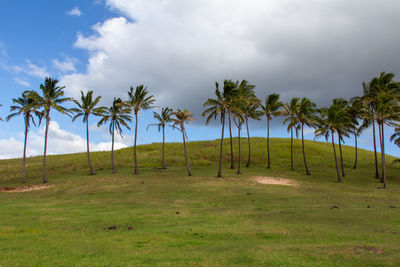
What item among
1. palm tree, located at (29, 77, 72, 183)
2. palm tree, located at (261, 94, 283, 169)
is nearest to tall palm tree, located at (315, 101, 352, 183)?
palm tree, located at (261, 94, 283, 169)

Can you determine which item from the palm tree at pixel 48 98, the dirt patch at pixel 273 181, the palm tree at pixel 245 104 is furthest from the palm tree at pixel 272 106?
the palm tree at pixel 48 98

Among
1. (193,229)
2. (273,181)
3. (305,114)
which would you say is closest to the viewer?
(193,229)

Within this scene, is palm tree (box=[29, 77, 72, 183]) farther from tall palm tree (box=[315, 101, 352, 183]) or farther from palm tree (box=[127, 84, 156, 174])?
tall palm tree (box=[315, 101, 352, 183])

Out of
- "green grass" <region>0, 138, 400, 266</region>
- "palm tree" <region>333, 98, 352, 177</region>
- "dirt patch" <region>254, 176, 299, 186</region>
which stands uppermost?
"palm tree" <region>333, 98, 352, 177</region>

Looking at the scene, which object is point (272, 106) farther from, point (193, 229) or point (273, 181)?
point (193, 229)

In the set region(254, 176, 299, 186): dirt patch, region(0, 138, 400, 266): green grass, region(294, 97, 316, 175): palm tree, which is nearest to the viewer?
region(0, 138, 400, 266): green grass

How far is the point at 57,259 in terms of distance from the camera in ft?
35.8

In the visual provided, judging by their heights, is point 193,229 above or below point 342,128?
below

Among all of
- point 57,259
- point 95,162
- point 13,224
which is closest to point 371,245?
point 57,259

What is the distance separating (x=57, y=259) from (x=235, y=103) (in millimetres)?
42382

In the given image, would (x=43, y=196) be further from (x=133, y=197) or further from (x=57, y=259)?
(x=57, y=259)

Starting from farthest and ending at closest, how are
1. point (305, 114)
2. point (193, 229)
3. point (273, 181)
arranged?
point (305, 114) < point (273, 181) < point (193, 229)

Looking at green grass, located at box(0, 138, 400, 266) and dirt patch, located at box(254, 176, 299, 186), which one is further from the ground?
dirt patch, located at box(254, 176, 299, 186)

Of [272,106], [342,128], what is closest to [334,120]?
[342,128]
